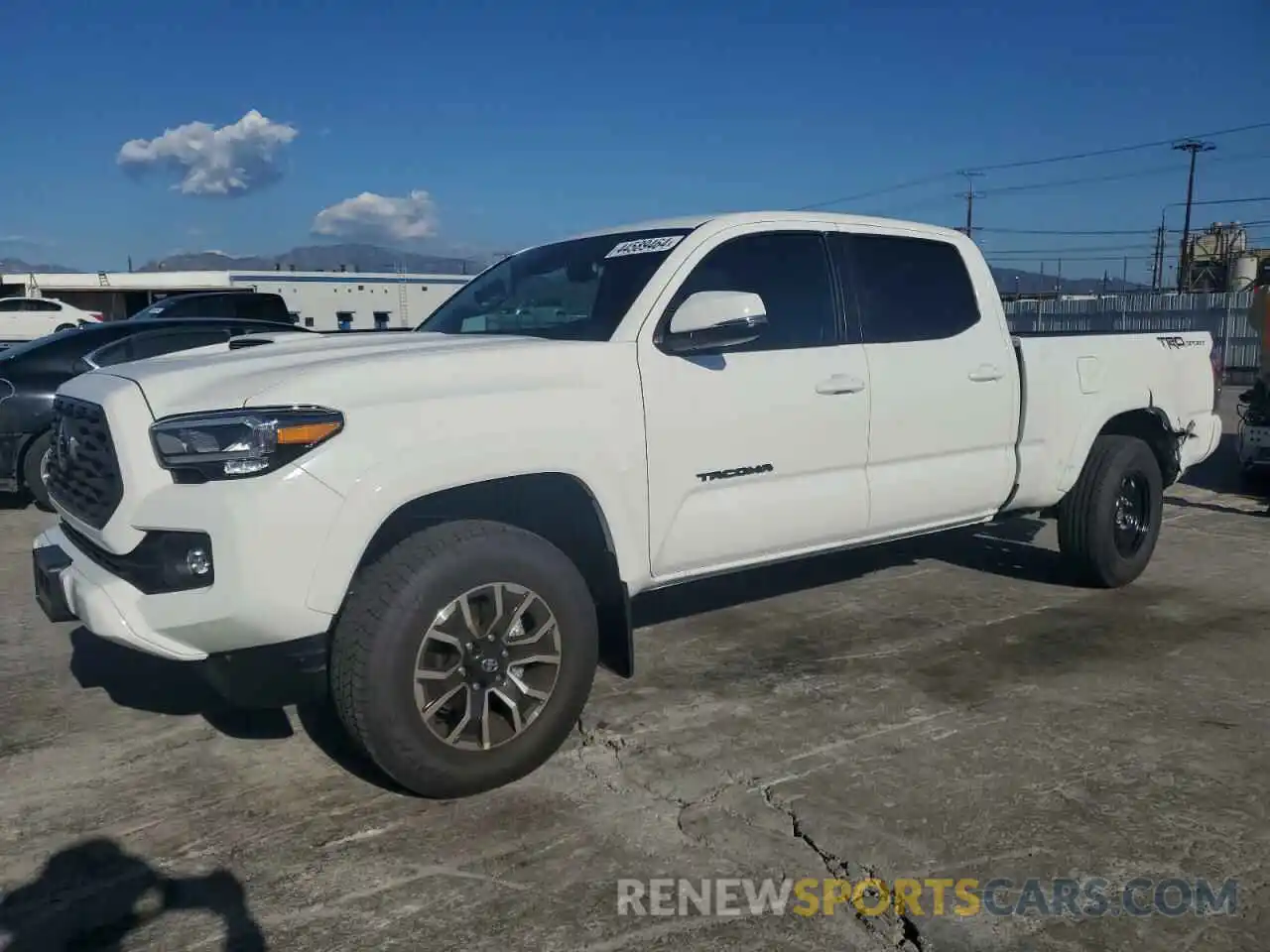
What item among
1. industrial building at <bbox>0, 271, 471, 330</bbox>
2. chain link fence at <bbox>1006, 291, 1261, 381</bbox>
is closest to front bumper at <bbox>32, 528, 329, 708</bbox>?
chain link fence at <bbox>1006, 291, 1261, 381</bbox>

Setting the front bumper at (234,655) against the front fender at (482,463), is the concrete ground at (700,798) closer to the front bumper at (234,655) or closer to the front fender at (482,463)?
the front bumper at (234,655)

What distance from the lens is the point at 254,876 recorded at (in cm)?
296

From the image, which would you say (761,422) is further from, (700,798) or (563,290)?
(700,798)

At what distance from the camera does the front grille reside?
10.6 ft

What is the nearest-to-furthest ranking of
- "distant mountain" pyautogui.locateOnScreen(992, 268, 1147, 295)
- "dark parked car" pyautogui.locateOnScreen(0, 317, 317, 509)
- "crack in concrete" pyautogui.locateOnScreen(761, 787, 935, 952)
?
"crack in concrete" pyautogui.locateOnScreen(761, 787, 935, 952), "dark parked car" pyautogui.locateOnScreen(0, 317, 317, 509), "distant mountain" pyautogui.locateOnScreen(992, 268, 1147, 295)

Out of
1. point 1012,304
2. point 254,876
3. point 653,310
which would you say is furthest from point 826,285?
point 1012,304

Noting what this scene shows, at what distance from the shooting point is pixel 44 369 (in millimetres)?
8398

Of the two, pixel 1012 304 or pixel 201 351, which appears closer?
pixel 201 351

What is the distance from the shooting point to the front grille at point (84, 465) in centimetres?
323

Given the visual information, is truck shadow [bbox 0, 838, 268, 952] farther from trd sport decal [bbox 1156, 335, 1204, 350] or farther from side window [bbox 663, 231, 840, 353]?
trd sport decal [bbox 1156, 335, 1204, 350]

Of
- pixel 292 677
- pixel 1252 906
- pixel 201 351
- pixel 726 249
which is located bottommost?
pixel 1252 906

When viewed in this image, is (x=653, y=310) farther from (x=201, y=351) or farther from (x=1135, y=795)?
(x=1135, y=795)

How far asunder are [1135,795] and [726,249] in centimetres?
249

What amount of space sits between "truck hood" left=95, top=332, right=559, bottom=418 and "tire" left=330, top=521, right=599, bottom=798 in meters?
0.51
